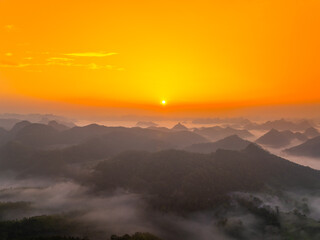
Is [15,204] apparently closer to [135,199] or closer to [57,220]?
[57,220]

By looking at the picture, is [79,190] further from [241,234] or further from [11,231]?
[241,234]

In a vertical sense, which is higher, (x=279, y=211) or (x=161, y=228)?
(x=279, y=211)

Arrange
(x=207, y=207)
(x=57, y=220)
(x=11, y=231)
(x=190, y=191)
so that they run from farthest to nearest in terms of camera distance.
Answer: (x=190, y=191), (x=207, y=207), (x=57, y=220), (x=11, y=231)

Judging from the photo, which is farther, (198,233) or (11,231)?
(198,233)

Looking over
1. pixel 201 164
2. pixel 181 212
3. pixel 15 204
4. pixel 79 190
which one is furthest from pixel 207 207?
pixel 15 204

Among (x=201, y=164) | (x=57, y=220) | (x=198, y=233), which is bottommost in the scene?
(x=198, y=233)

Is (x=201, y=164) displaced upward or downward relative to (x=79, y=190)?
upward

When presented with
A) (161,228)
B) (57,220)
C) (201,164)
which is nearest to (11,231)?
(57,220)

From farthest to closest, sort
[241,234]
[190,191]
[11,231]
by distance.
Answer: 1. [190,191]
2. [241,234]
3. [11,231]

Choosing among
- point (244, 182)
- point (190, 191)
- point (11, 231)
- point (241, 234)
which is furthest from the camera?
A: point (244, 182)
